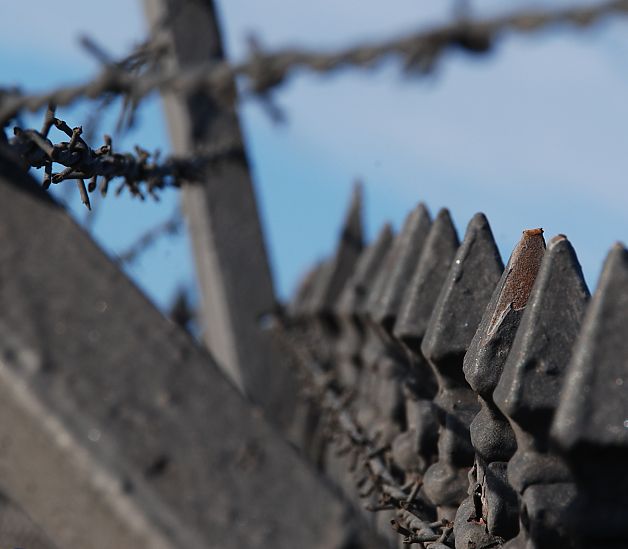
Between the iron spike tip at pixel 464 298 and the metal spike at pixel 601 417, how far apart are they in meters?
1.07

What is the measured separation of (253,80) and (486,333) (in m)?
0.73

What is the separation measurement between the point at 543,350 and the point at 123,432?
0.84 meters

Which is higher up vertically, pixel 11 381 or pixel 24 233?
pixel 24 233

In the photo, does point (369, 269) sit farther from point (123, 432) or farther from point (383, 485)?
point (123, 432)

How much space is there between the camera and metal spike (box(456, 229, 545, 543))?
2418 mm

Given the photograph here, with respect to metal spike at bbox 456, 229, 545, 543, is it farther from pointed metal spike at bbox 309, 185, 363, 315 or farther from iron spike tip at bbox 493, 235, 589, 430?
pointed metal spike at bbox 309, 185, 363, 315

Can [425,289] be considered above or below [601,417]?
above

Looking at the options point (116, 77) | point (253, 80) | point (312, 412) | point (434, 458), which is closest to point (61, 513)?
point (253, 80)

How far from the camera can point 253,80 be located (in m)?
2.39

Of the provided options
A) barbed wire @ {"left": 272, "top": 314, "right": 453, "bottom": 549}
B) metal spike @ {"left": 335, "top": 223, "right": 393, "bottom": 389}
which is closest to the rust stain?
barbed wire @ {"left": 272, "top": 314, "right": 453, "bottom": 549}

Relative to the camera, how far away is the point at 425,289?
3.46 metres

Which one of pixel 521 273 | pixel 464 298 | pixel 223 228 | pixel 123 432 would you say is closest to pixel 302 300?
pixel 223 228

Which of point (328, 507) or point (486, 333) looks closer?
point (328, 507)

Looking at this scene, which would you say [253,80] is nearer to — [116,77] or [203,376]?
[116,77]
